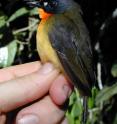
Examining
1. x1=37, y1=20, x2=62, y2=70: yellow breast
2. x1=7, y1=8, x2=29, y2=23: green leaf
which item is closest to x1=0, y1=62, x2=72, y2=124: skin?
x1=37, y1=20, x2=62, y2=70: yellow breast

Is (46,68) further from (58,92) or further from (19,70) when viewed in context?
(19,70)

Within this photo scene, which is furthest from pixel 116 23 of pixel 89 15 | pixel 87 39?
pixel 87 39

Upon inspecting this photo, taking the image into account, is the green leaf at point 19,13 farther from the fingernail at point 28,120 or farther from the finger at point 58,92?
the fingernail at point 28,120

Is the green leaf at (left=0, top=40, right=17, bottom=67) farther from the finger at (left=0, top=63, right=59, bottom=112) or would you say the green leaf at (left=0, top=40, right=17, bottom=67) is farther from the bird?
the finger at (left=0, top=63, right=59, bottom=112)

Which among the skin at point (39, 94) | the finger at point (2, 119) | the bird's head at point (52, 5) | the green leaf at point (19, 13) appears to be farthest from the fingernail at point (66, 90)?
the green leaf at point (19, 13)

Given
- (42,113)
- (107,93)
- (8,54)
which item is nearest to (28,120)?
(42,113)

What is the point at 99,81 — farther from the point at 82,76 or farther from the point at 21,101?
the point at 21,101
